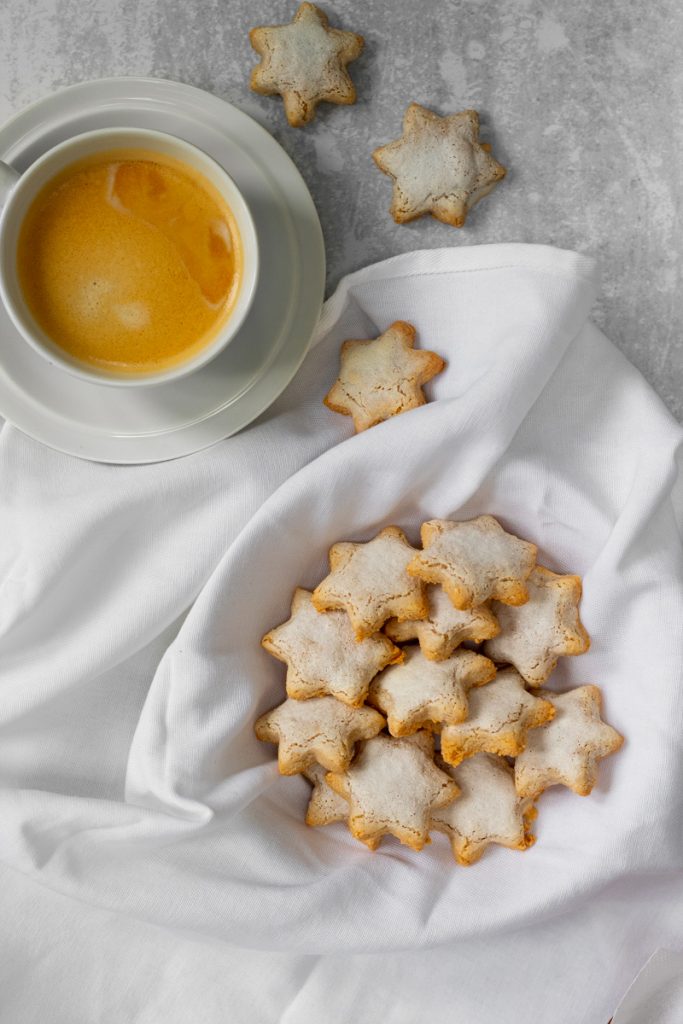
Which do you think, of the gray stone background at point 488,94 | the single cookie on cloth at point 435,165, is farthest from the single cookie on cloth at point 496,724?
the single cookie on cloth at point 435,165

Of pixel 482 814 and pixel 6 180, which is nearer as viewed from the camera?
pixel 6 180

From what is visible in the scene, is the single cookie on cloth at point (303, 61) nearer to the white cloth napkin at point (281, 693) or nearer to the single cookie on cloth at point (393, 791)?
the white cloth napkin at point (281, 693)

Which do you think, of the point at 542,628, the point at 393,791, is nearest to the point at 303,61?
the point at 542,628

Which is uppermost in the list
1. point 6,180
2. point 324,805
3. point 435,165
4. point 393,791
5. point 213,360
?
point 435,165

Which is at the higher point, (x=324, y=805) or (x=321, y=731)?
(x=321, y=731)

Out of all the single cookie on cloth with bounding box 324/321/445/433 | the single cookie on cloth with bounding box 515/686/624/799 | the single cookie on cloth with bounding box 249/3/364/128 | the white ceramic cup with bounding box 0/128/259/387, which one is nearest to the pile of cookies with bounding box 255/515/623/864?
the single cookie on cloth with bounding box 515/686/624/799

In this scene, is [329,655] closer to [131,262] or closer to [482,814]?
[482,814]
